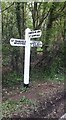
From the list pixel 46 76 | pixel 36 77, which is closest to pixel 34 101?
pixel 36 77

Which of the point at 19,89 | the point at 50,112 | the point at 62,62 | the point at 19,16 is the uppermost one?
the point at 19,16

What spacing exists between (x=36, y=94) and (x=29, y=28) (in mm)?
550

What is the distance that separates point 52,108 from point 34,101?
146 mm

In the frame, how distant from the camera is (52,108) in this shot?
5.74 feet

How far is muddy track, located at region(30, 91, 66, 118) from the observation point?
168cm

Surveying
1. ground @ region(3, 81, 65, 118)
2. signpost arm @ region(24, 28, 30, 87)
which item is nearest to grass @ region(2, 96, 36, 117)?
ground @ region(3, 81, 65, 118)

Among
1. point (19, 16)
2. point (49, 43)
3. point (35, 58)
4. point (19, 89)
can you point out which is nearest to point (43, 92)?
point (19, 89)

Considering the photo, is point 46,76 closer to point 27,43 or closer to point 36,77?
point 36,77

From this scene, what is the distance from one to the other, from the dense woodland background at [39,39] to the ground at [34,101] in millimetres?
116

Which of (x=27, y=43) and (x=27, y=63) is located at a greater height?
(x=27, y=43)

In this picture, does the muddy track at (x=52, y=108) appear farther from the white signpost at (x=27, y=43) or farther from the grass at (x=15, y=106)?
the white signpost at (x=27, y=43)

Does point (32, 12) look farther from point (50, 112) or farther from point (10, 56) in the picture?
point (50, 112)

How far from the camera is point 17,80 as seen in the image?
1.90 meters

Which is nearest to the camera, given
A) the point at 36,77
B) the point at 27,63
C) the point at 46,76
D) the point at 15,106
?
the point at 15,106
